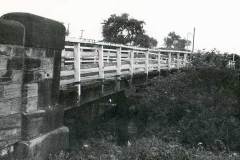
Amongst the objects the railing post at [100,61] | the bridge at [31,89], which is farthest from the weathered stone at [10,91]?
the railing post at [100,61]

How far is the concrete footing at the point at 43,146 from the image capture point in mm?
6215

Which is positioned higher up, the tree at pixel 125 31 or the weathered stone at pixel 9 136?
the tree at pixel 125 31

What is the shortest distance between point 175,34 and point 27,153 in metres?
93.9

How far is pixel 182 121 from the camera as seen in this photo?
11578mm

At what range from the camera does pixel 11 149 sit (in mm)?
6102

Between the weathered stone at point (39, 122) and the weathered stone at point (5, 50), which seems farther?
the weathered stone at point (39, 122)

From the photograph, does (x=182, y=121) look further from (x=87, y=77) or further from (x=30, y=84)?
(x=30, y=84)

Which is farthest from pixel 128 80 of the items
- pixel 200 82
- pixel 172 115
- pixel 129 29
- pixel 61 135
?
pixel 129 29

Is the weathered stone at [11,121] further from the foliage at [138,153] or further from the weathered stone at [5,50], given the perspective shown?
the foliage at [138,153]

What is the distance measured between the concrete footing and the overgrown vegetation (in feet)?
0.63

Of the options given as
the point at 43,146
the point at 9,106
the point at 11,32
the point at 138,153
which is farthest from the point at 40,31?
the point at 138,153

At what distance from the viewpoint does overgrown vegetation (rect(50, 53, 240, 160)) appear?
25.9ft

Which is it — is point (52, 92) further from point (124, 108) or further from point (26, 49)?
point (124, 108)

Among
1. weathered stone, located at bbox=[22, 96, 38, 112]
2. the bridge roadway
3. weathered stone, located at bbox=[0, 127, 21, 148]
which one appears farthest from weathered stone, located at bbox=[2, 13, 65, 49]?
weathered stone, located at bbox=[0, 127, 21, 148]
